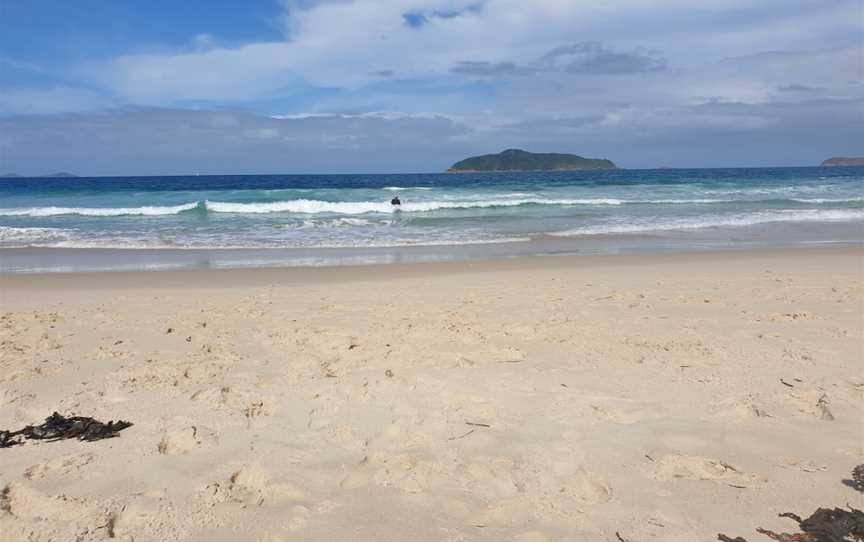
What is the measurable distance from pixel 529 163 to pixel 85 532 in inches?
4296

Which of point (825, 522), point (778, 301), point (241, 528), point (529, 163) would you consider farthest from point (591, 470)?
point (529, 163)

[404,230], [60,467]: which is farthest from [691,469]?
[404,230]

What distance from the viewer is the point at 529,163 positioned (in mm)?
108062

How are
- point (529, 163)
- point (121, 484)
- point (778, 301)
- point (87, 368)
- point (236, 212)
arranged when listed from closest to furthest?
point (121, 484) < point (87, 368) < point (778, 301) < point (236, 212) < point (529, 163)

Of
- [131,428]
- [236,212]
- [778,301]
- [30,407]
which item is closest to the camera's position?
[131,428]

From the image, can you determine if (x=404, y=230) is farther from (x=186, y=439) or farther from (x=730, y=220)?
(x=186, y=439)

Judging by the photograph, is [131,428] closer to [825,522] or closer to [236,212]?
[825,522]

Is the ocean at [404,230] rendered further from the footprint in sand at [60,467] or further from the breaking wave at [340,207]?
the footprint in sand at [60,467]

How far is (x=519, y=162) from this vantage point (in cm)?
10788

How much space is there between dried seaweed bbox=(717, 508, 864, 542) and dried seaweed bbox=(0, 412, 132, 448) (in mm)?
3081

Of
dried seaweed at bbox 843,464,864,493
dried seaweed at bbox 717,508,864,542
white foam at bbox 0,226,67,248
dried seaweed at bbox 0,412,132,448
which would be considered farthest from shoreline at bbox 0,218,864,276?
dried seaweed at bbox 717,508,864,542

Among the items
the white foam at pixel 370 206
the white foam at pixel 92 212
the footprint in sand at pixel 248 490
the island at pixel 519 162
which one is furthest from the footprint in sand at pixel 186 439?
the island at pixel 519 162

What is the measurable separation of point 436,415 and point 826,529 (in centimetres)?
193

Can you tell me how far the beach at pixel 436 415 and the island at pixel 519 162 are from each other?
332 ft
